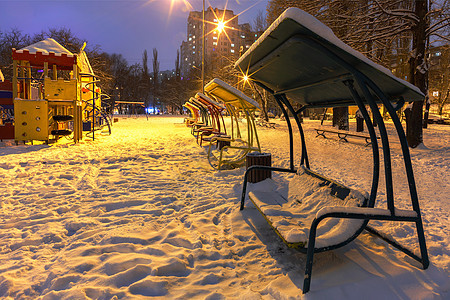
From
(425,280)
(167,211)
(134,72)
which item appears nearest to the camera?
(425,280)

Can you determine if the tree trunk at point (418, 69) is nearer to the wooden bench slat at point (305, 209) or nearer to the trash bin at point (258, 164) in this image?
the trash bin at point (258, 164)

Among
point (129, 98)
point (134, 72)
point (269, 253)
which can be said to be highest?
point (134, 72)

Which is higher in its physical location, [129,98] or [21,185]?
[129,98]

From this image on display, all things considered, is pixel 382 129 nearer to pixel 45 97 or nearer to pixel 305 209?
pixel 305 209

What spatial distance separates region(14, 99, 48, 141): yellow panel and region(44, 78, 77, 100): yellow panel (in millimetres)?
593

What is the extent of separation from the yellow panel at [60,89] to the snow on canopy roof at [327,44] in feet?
33.7

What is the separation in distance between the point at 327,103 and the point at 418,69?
7.54 m

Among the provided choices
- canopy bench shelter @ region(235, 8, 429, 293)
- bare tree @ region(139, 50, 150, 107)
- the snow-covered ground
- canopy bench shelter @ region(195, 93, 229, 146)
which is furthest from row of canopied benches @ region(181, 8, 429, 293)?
bare tree @ region(139, 50, 150, 107)

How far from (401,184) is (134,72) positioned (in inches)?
2689

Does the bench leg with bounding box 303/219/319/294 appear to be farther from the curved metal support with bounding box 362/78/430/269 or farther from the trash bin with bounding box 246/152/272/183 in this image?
the trash bin with bounding box 246/152/272/183

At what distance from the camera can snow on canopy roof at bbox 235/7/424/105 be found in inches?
72.9

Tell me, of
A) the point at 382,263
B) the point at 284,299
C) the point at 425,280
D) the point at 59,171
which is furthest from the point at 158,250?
the point at 59,171

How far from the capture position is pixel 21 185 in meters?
4.94

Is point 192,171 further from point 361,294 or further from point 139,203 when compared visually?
point 361,294
